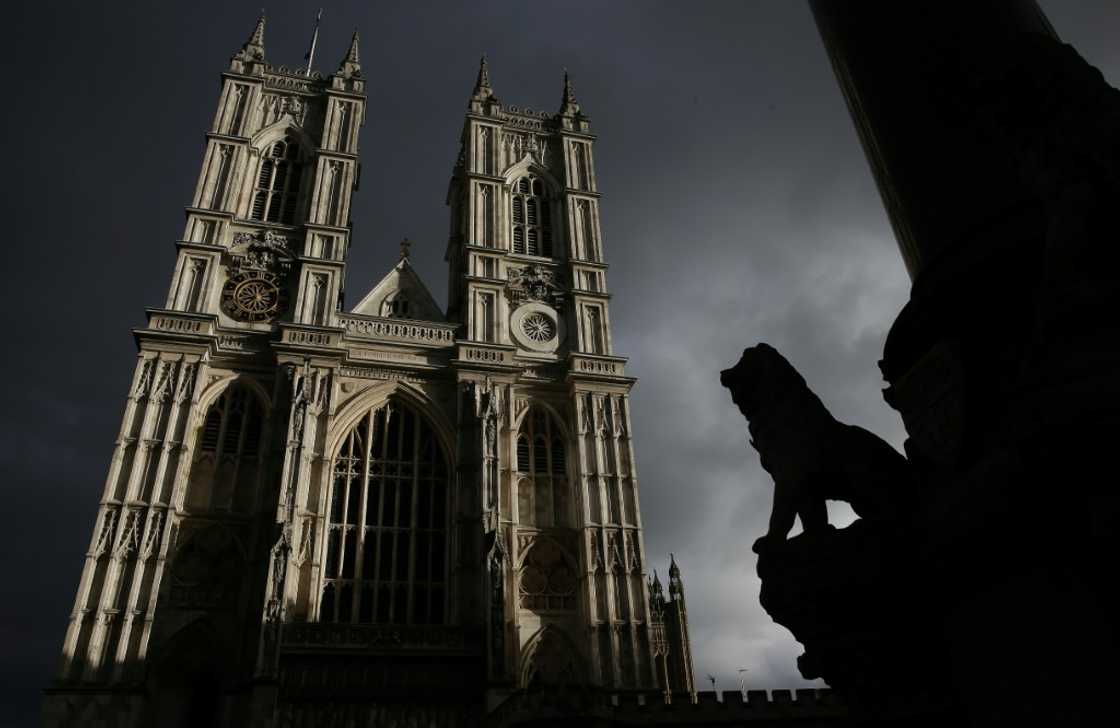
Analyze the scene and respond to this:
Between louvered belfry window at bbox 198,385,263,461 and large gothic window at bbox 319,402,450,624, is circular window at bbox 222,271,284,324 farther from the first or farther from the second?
large gothic window at bbox 319,402,450,624

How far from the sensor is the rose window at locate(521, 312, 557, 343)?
27.8 metres

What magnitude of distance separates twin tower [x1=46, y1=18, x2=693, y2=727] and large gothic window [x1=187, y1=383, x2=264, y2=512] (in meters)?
0.06

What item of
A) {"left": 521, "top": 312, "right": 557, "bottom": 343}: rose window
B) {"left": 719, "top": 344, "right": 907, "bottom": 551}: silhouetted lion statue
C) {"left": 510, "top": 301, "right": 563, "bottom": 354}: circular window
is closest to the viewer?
{"left": 719, "top": 344, "right": 907, "bottom": 551}: silhouetted lion statue

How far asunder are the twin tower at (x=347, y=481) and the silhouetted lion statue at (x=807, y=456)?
36.8ft

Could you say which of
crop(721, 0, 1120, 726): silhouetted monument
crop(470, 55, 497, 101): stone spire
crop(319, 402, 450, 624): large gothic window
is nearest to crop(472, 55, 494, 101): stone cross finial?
crop(470, 55, 497, 101): stone spire

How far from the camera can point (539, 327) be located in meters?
28.1

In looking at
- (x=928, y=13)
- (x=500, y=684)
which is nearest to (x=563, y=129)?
(x=500, y=684)

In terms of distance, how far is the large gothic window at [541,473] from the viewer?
24.2 meters

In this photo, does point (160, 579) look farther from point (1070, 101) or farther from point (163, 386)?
point (1070, 101)

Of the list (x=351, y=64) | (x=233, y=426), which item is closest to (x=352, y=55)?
(x=351, y=64)

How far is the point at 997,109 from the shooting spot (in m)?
3.70

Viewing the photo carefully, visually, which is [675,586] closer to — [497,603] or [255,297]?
[497,603]

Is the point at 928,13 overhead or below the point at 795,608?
overhead

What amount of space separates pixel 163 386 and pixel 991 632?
2344 cm
